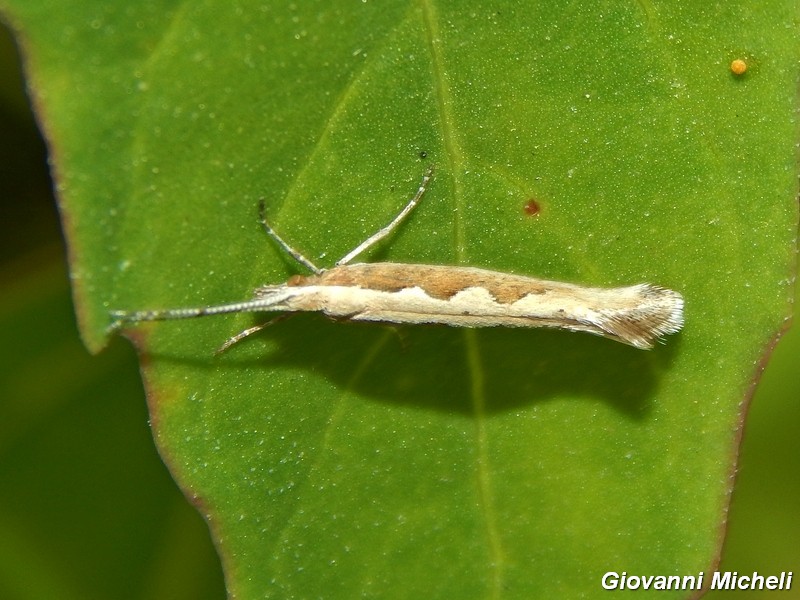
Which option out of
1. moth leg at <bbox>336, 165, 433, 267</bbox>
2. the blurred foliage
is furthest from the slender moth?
the blurred foliage

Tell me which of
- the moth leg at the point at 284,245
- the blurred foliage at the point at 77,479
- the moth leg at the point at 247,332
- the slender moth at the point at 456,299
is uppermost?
the moth leg at the point at 284,245

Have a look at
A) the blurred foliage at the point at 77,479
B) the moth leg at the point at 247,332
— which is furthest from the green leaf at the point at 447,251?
the blurred foliage at the point at 77,479

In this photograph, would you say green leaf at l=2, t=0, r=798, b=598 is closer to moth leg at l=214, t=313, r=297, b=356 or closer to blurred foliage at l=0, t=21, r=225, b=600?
moth leg at l=214, t=313, r=297, b=356

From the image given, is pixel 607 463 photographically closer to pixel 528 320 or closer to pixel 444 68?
pixel 528 320

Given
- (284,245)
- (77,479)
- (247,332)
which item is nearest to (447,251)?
(284,245)

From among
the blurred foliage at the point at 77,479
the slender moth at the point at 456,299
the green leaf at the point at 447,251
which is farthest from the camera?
the blurred foliage at the point at 77,479

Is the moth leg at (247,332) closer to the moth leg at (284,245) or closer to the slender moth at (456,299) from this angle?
the slender moth at (456,299)

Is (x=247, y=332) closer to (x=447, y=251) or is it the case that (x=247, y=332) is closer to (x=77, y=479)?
(x=447, y=251)

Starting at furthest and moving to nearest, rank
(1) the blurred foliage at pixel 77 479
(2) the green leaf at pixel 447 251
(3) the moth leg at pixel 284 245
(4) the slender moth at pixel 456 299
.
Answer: (1) the blurred foliage at pixel 77 479, (4) the slender moth at pixel 456 299, (3) the moth leg at pixel 284 245, (2) the green leaf at pixel 447 251
